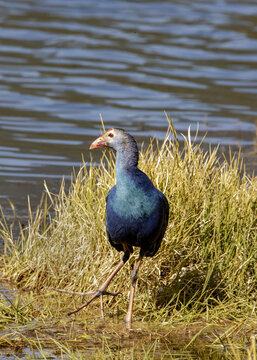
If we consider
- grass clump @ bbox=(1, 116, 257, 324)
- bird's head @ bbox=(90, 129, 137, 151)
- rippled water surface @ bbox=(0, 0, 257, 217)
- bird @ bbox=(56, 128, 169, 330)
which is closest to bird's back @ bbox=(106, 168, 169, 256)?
bird @ bbox=(56, 128, 169, 330)

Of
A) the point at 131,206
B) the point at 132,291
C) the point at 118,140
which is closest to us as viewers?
the point at 131,206

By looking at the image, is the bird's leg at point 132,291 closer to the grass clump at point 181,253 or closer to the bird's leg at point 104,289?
the bird's leg at point 104,289

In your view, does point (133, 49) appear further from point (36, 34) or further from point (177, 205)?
point (177, 205)

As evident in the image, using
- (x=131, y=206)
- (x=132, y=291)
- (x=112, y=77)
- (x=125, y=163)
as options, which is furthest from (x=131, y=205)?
(x=112, y=77)

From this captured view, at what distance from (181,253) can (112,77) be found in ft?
39.2

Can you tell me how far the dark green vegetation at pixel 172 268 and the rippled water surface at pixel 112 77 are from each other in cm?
291

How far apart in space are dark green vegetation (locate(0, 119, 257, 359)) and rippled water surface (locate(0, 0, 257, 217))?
291 centimetres

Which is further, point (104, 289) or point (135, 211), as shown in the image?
point (104, 289)

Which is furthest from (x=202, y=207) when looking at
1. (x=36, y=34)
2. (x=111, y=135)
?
(x=36, y=34)

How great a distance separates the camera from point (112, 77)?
17375 millimetres

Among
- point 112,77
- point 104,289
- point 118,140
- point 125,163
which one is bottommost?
point 112,77

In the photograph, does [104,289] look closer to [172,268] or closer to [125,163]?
[172,268]

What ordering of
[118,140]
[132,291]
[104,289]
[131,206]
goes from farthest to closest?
[104,289]
[132,291]
[118,140]
[131,206]

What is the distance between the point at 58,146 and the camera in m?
12.2
